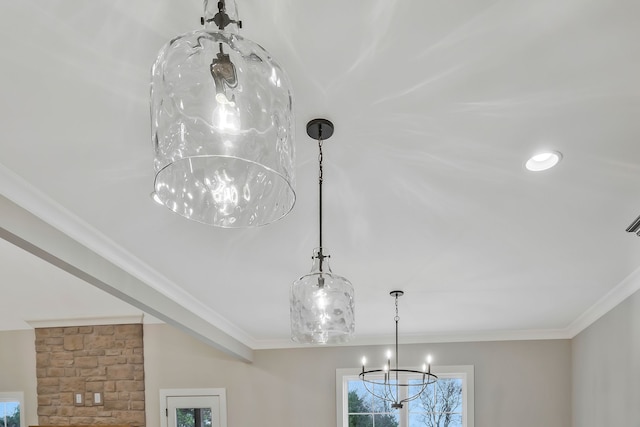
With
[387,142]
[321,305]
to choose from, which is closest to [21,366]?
[321,305]

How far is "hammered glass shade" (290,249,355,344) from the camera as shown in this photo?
2277 millimetres

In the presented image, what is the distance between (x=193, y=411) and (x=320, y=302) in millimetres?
4754

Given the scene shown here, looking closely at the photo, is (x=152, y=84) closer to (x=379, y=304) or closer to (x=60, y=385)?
(x=379, y=304)

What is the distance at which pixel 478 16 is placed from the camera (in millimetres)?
1537

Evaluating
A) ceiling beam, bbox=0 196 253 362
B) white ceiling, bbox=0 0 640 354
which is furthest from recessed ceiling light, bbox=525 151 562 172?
ceiling beam, bbox=0 196 253 362

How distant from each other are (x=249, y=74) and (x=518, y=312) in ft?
15.3

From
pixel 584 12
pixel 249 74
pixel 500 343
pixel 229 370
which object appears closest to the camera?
pixel 249 74

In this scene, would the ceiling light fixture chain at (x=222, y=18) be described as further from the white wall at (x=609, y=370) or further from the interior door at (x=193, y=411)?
the interior door at (x=193, y=411)

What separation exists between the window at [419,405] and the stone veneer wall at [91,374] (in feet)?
8.28

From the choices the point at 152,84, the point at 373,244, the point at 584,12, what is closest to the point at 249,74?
the point at 152,84

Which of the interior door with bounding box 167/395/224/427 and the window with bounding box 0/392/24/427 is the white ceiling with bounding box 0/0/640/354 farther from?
the window with bounding box 0/392/24/427

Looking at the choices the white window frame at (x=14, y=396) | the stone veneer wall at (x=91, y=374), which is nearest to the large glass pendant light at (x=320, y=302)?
the stone veneer wall at (x=91, y=374)

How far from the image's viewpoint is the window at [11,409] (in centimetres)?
649

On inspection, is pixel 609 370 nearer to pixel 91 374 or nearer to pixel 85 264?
pixel 85 264
